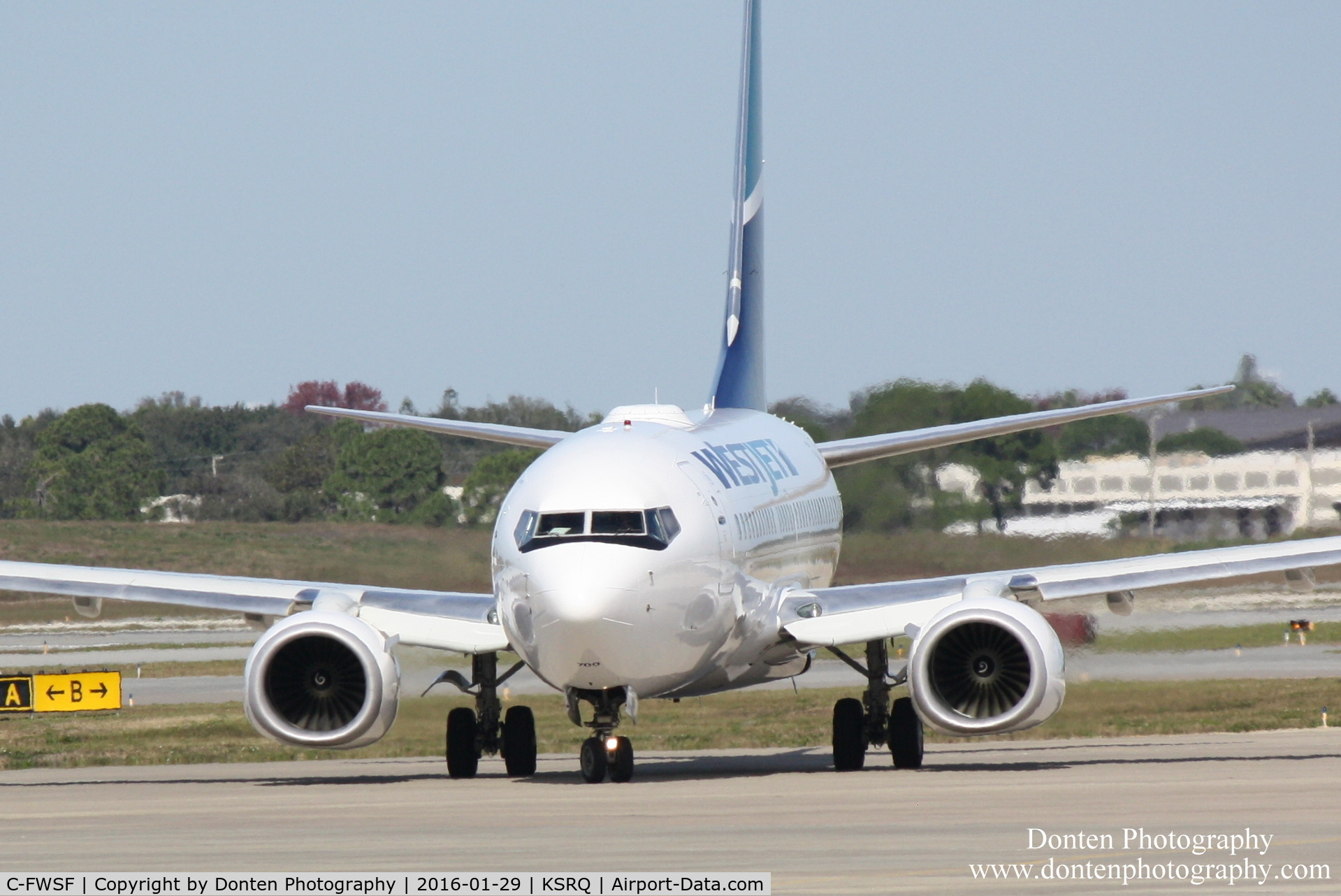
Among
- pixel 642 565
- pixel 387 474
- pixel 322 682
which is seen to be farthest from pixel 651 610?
pixel 387 474

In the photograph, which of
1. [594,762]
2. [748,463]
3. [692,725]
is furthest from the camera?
[692,725]

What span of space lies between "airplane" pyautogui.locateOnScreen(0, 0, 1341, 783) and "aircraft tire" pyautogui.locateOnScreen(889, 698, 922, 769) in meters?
0.03

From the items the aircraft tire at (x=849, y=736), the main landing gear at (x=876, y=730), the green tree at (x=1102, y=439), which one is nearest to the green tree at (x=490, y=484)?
the main landing gear at (x=876, y=730)

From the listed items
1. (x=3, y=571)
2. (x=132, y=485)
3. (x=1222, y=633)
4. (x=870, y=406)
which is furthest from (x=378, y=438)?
(x=3, y=571)

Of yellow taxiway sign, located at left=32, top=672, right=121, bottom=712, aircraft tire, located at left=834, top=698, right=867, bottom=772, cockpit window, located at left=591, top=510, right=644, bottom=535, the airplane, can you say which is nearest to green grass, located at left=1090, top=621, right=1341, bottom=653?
the airplane

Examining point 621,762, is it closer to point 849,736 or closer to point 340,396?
point 849,736

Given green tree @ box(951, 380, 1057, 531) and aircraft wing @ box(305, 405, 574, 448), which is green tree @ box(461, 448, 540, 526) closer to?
aircraft wing @ box(305, 405, 574, 448)

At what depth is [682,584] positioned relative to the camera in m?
19.9

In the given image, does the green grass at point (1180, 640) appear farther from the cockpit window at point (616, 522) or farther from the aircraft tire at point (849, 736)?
the cockpit window at point (616, 522)

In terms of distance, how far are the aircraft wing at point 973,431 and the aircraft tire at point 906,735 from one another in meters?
4.66

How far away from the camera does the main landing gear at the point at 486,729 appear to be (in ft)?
75.6

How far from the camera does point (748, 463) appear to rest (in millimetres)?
24422

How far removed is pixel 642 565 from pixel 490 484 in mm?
29700

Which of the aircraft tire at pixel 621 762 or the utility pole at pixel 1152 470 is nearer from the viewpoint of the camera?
the aircraft tire at pixel 621 762
